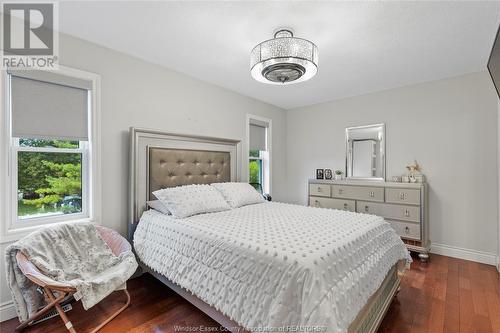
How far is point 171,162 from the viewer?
2.81m

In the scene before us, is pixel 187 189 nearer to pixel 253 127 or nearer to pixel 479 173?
pixel 253 127

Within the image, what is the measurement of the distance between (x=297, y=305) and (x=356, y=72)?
2847mm

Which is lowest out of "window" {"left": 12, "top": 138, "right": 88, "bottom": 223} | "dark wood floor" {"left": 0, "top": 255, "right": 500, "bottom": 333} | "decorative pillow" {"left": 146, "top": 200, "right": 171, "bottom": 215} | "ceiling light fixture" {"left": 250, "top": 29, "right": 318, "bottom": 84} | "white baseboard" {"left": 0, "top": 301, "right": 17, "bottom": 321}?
"dark wood floor" {"left": 0, "top": 255, "right": 500, "bottom": 333}

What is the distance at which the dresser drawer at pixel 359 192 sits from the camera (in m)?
3.37

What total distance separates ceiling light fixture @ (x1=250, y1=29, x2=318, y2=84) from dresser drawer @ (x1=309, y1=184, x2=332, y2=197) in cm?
222

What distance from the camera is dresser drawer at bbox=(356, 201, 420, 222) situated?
310cm

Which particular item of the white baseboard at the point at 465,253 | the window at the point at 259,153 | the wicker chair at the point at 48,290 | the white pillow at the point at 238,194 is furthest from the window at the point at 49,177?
the white baseboard at the point at 465,253

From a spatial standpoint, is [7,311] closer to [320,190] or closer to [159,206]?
[159,206]

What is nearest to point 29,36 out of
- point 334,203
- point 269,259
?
point 269,259

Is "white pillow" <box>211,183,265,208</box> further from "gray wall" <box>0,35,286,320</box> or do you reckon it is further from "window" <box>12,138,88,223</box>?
"window" <box>12,138,88,223</box>

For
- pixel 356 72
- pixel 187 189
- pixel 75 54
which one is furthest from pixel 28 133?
pixel 356 72

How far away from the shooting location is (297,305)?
1.19 m

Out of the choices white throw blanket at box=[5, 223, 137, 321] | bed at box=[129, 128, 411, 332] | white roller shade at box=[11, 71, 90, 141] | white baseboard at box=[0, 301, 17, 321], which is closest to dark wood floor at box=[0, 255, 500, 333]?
white baseboard at box=[0, 301, 17, 321]

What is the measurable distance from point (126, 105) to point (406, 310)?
3303mm
